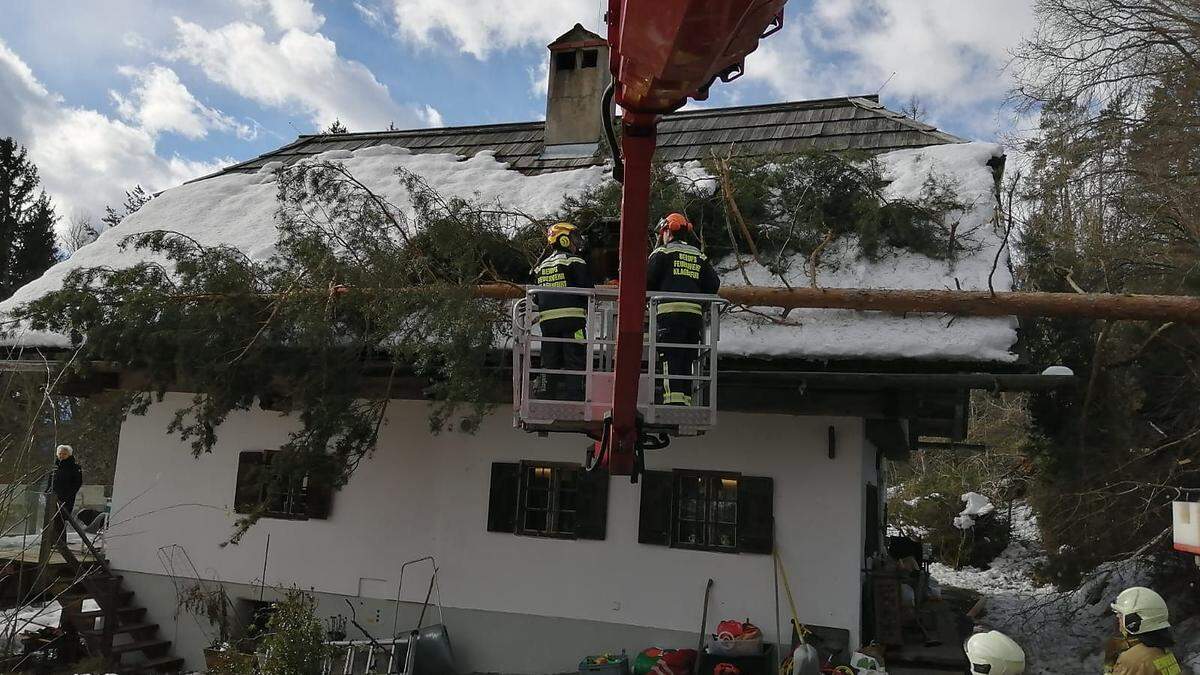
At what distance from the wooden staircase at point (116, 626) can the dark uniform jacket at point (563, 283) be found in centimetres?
673

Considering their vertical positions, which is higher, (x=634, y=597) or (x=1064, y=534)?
(x=1064, y=534)

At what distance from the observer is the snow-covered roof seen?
7.47 meters

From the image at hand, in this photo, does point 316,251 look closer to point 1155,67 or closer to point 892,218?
point 892,218

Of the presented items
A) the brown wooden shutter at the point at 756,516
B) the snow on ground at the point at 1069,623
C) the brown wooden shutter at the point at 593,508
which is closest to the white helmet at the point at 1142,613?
the brown wooden shutter at the point at 756,516

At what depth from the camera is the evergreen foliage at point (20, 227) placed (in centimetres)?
2973

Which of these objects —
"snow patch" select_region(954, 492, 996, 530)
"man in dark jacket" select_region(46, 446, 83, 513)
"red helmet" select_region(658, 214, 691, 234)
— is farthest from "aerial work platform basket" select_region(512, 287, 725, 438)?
"snow patch" select_region(954, 492, 996, 530)

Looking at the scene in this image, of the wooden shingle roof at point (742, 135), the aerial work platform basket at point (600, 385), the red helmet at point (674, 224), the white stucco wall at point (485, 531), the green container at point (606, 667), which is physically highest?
the wooden shingle roof at point (742, 135)

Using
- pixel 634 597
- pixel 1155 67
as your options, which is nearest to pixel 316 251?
pixel 634 597

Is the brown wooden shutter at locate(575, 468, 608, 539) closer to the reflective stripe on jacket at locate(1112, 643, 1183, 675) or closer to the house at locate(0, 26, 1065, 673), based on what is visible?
the house at locate(0, 26, 1065, 673)

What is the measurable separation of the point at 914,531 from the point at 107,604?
1465cm

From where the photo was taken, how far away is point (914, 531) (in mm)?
17703

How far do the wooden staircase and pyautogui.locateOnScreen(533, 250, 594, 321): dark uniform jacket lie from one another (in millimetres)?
6726

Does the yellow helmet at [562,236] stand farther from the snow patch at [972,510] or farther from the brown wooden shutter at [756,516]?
the snow patch at [972,510]

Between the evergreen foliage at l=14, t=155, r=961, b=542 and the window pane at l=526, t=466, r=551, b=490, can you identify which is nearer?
the evergreen foliage at l=14, t=155, r=961, b=542
